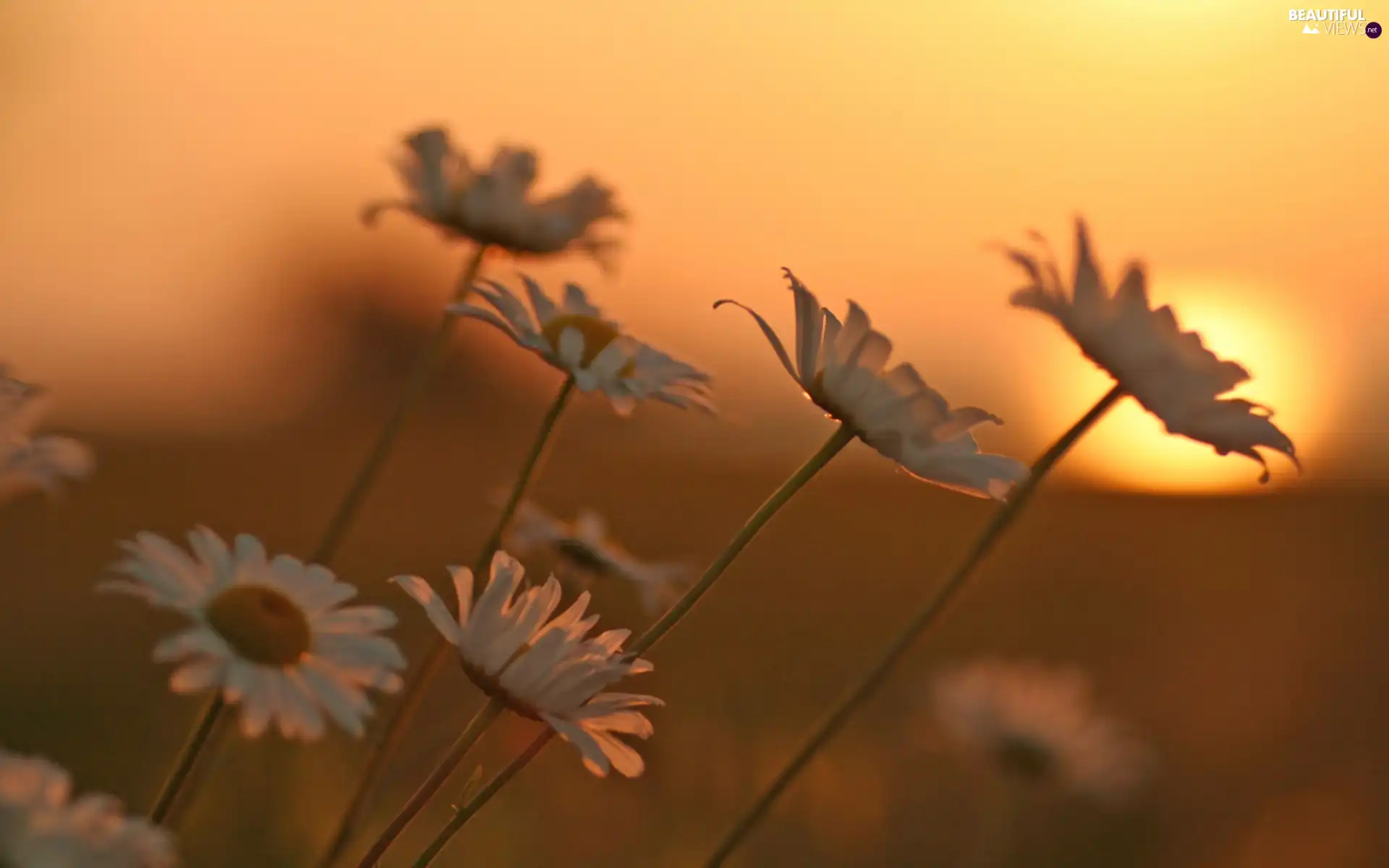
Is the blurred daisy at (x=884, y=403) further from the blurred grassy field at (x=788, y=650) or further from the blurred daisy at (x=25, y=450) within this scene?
the blurred daisy at (x=25, y=450)

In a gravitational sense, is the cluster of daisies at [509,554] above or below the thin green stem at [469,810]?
above

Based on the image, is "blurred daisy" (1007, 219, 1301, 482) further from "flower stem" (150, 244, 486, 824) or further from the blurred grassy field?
"flower stem" (150, 244, 486, 824)

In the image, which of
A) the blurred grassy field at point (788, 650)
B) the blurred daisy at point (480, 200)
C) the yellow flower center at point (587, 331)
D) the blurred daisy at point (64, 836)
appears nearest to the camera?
the blurred daisy at point (64, 836)

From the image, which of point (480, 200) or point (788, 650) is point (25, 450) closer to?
point (480, 200)

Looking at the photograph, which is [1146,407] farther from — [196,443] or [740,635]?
[196,443]

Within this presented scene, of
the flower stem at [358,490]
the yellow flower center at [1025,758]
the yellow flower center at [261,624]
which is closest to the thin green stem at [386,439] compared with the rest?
the flower stem at [358,490]

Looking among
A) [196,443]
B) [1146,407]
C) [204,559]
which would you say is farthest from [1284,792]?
[196,443]

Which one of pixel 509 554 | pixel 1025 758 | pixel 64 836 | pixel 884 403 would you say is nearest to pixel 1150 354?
pixel 884 403

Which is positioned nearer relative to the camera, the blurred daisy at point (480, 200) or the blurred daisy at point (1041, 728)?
the blurred daisy at point (480, 200)
